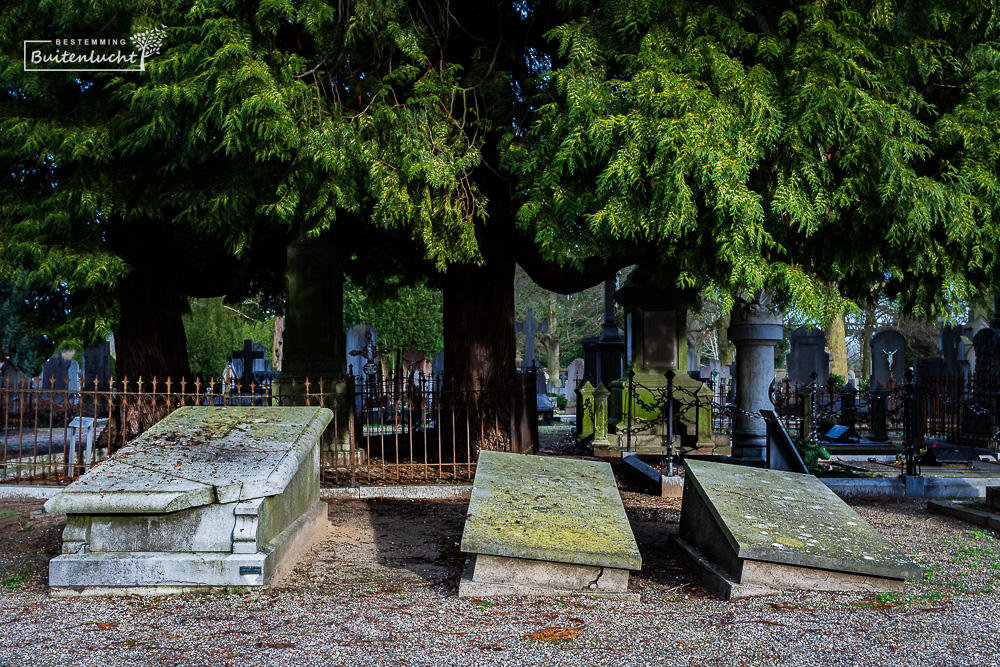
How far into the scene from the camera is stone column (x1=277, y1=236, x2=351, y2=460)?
973 cm

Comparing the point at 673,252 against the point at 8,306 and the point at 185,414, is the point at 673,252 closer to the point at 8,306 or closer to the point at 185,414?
the point at 185,414

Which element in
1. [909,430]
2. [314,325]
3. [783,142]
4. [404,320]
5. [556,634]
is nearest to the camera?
[556,634]

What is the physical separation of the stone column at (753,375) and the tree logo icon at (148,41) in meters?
6.88

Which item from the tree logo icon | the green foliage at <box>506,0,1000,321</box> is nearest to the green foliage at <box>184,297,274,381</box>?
the tree logo icon

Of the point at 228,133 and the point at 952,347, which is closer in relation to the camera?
the point at 228,133

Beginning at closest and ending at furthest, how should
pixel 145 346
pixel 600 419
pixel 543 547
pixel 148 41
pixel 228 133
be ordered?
pixel 543 547, pixel 228 133, pixel 148 41, pixel 145 346, pixel 600 419

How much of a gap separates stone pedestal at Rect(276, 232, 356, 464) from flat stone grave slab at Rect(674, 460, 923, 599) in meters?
5.36

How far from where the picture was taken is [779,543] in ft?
15.0

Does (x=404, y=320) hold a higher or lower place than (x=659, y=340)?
higher

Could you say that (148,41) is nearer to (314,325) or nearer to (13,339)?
(314,325)

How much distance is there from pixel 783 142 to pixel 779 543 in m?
3.11

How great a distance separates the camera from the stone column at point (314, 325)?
973cm

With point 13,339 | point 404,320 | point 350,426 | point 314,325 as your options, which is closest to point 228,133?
point 350,426

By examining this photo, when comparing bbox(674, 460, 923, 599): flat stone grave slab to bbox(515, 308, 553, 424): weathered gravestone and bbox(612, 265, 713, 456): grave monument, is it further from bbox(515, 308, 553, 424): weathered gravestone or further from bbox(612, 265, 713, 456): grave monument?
bbox(515, 308, 553, 424): weathered gravestone
